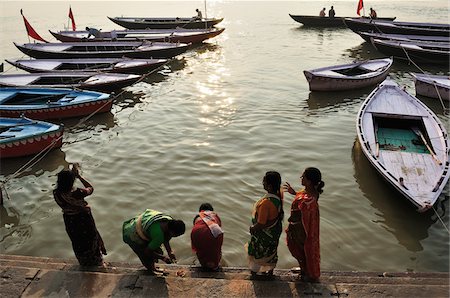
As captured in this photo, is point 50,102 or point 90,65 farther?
point 90,65

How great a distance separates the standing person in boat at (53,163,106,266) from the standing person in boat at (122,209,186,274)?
0.63 metres

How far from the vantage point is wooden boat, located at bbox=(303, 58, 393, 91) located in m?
14.1

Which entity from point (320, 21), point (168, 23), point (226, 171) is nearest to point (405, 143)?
point (226, 171)

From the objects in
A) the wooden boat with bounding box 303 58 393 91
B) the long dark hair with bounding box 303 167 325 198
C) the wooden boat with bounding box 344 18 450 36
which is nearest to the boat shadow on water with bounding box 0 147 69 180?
the long dark hair with bounding box 303 167 325 198

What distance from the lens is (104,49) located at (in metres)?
20.3

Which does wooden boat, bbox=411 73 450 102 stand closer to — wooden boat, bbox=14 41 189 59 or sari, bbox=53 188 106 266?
wooden boat, bbox=14 41 189 59

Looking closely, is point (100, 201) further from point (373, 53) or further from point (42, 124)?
point (373, 53)

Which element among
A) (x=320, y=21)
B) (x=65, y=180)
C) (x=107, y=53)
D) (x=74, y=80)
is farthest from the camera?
(x=320, y=21)

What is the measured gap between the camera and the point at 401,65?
2005 centimetres

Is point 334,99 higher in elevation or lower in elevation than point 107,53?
lower

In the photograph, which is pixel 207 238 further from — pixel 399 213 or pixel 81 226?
pixel 399 213

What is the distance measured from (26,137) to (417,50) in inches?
767

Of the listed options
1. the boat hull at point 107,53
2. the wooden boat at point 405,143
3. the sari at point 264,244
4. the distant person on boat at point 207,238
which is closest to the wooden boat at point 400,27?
the boat hull at point 107,53

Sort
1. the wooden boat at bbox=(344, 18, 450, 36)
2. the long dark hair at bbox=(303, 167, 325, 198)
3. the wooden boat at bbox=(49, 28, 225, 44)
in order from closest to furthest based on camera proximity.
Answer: the long dark hair at bbox=(303, 167, 325, 198) < the wooden boat at bbox=(49, 28, 225, 44) < the wooden boat at bbox=(344, 18, 450, 36)
